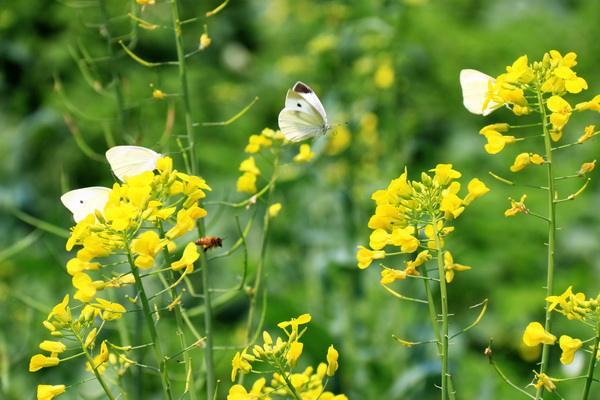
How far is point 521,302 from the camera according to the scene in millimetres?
4633

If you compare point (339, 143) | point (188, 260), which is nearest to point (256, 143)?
point (188, 260)

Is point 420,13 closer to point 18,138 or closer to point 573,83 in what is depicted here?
point 18,138

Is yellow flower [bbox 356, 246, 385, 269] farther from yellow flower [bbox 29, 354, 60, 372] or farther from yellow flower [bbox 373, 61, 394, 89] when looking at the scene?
yellow flower [bbox 373, 61, 394, 89]

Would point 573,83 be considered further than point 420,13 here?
No

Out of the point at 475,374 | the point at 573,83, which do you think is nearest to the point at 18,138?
the point at 475,374

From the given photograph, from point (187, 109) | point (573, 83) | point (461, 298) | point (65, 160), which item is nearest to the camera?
point (573, 83)

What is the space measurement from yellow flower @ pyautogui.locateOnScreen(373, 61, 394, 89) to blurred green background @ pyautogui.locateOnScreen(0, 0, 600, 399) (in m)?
0.01

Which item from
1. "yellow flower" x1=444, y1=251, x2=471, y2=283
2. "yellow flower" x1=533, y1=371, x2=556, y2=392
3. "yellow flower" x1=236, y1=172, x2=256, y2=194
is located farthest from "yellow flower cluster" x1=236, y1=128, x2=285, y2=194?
"yellow flower" x1=533, y1=371, x2=556, y2=392

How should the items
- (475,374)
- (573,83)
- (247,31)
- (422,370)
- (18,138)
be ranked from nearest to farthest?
(573,83), (422,370), (18,138), (475,374), (247,31)

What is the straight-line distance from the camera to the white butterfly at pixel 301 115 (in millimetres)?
1854

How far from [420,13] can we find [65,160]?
234 centimetres

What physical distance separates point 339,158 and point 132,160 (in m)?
2.71

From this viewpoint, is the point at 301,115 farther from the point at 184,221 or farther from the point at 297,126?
the point at 184,221

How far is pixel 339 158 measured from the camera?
438 centimetres
